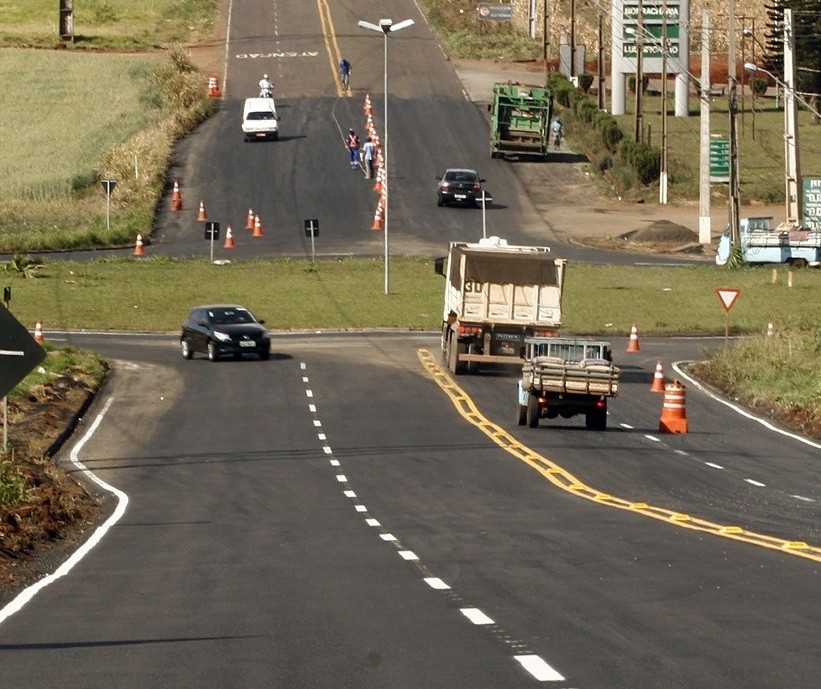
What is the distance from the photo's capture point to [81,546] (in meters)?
18.3

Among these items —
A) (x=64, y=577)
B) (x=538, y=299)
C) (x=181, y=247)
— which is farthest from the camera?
(x=181, y=247)

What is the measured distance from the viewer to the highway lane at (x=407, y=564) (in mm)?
10578

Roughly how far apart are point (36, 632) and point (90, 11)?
12233cm

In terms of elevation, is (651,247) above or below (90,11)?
below

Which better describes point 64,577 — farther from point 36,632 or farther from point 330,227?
point 330,227

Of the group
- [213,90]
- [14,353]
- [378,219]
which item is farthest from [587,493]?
[213,90]

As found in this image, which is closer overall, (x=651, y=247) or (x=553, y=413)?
(x=553, y=413)

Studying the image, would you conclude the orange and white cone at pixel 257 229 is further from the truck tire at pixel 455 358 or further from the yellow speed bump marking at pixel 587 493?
the yellow speed bump marking at pixel 587 493

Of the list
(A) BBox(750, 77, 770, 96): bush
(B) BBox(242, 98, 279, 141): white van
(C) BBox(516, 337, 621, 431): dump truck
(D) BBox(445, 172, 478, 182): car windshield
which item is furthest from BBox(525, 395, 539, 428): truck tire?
(A) BBox(750, 77, 770, 96): bush

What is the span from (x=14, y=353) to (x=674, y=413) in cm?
1781

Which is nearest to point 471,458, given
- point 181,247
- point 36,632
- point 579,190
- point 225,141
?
point 36,632

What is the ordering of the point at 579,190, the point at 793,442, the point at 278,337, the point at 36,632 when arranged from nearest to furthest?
the point at 36,632 < the point at 793,442 < the point at 278,337 < the point at 579,190

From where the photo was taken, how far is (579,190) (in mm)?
83688

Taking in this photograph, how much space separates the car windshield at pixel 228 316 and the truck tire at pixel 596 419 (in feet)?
49.2
